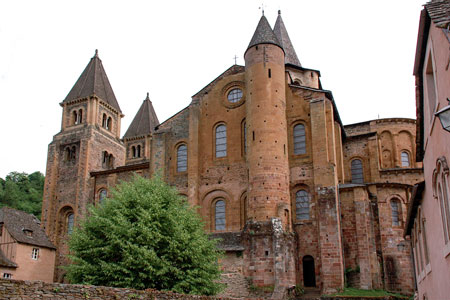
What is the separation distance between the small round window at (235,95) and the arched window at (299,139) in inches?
197

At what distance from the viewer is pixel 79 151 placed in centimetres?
4725

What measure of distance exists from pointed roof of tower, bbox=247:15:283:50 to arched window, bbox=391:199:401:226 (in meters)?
13.7

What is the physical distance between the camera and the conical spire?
45969 millimetres

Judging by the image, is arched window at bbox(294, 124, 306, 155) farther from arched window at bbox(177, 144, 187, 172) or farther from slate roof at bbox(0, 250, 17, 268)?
slate roof at bbox(0, 250, 17, 268)

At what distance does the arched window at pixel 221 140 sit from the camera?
Answer: 3647cm

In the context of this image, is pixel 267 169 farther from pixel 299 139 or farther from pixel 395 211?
pixel 395 211

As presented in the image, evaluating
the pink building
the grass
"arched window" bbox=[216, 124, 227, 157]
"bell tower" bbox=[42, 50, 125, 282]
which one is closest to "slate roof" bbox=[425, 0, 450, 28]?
the pink building

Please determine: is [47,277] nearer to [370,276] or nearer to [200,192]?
[200,192]

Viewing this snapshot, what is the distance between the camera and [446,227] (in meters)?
10.7

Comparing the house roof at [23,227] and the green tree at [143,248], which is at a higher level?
the house roof at [23,227]

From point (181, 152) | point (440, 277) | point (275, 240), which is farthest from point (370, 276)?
point (440, 277)

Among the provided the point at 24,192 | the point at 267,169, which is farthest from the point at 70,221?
the point at 24,192

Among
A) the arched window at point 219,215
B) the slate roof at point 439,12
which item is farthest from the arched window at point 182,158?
the slate roof at point 439,12

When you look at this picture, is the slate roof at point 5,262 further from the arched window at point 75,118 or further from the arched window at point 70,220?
the arched window at point 75,118
